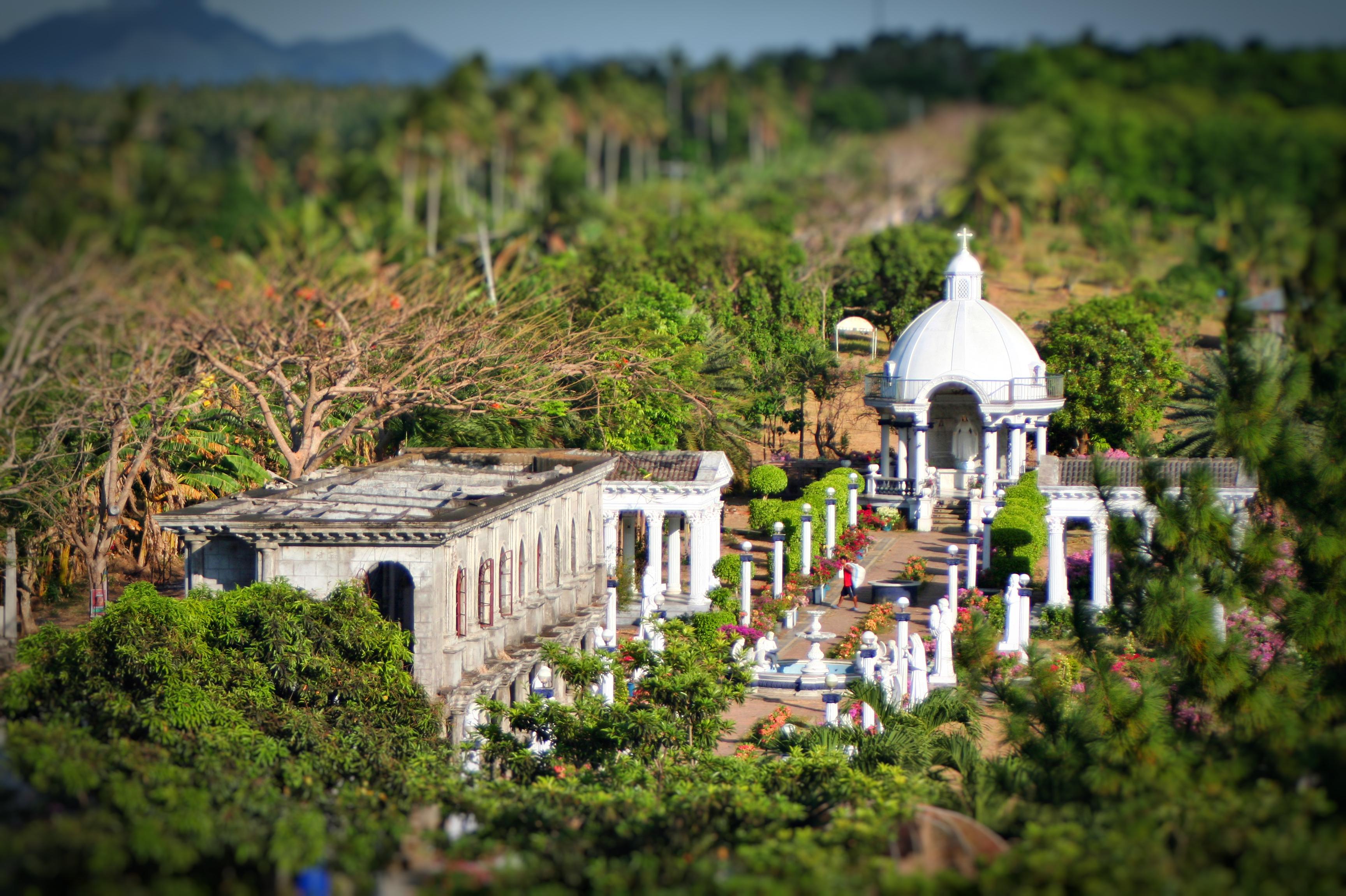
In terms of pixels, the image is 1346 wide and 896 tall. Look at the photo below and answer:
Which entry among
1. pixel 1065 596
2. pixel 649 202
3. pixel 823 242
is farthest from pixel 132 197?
pixel 1065 596

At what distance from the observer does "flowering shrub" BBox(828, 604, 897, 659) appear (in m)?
35.8

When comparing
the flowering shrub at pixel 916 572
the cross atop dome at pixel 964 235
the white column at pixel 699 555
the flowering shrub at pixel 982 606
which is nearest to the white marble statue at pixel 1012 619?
the flowering shrub at pixel 982 606

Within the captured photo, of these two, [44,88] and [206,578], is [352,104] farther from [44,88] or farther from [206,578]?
[206,578]

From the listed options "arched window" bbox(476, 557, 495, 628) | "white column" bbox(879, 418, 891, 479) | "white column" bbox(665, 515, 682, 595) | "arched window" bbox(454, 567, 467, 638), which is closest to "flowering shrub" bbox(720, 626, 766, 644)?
"white column" bbox(665, 515, 682, 595)

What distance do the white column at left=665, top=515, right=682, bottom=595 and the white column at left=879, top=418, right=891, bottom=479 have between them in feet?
46.4

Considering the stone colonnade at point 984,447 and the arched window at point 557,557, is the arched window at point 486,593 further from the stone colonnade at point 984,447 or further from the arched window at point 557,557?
the stone colonnade at point 984,447

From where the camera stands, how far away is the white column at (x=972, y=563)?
40.9 m

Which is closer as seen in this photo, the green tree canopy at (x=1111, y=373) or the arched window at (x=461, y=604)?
the arched window at (x=461, y=604)

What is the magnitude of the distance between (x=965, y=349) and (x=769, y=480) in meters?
8.60

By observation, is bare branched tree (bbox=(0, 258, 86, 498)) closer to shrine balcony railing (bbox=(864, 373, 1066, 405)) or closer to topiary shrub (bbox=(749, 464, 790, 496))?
topiary shrub (bbox=(749, 464, 790, 496))

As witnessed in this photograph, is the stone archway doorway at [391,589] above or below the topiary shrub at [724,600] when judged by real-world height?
above

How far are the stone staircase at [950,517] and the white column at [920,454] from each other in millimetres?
1146

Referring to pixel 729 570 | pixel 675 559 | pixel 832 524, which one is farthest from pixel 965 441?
pixel 729 570

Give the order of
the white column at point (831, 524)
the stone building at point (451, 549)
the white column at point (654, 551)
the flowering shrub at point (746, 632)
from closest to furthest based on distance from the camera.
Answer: the stone building at point (451, 549) → the flowering shrub at point (746, 632) → the white column at point (654, 551) → the white column at point (831, 524)
